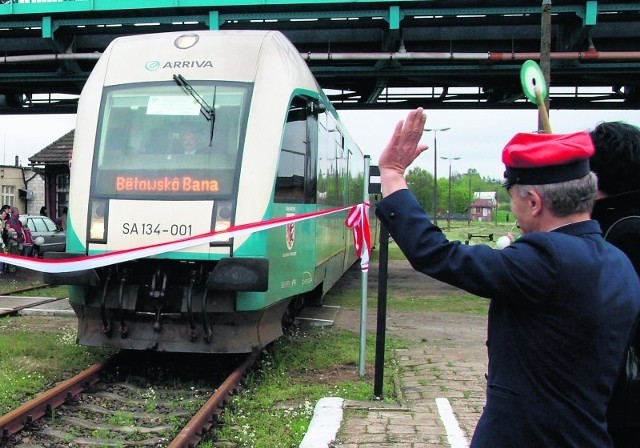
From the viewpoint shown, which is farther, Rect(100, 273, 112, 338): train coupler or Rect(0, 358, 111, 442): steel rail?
Rect(100, 273, 112, 338): train coupler

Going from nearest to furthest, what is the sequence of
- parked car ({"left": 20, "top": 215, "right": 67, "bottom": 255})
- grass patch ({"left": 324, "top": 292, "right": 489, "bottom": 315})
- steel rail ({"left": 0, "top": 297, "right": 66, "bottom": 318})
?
steel rail ({"left": 0, "top": 297, "right": 66, "bottom": 318}) → grass patch ({"left": 324, "top": 292, "right": 489, "bottom": 315}) → parked car ({"left": 20, "top": 215, "right": 67, "bottom": 255})

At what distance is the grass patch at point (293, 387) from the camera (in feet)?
17.0

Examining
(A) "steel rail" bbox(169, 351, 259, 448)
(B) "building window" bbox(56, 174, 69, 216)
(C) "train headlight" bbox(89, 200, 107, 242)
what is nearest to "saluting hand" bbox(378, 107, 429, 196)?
(A) "steel rail" bbox(169, 351, 259, 448)

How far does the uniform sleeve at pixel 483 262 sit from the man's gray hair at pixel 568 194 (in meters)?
0.12

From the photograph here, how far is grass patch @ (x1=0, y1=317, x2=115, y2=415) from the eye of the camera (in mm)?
6148

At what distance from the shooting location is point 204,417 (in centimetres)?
524

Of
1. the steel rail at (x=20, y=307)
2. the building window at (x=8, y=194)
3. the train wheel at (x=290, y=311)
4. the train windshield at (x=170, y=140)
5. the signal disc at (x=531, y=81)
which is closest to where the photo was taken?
the signal disc at (x=531, y=81)

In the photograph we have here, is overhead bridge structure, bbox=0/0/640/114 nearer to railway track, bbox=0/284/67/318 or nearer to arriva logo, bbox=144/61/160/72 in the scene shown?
railway track, bbox=0/284/67/318

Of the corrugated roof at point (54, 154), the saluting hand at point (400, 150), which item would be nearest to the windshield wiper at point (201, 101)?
the saluting hand at point (400, 150)

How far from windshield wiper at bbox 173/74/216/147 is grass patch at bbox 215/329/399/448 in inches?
99.8

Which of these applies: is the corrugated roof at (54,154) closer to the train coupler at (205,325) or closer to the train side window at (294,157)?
the train side window at (294,157)

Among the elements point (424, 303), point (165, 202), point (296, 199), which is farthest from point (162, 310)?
point (424, 303)

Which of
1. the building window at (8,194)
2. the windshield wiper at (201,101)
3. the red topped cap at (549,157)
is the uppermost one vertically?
the windshield wiper at (201,101)

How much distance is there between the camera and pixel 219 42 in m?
7.12
